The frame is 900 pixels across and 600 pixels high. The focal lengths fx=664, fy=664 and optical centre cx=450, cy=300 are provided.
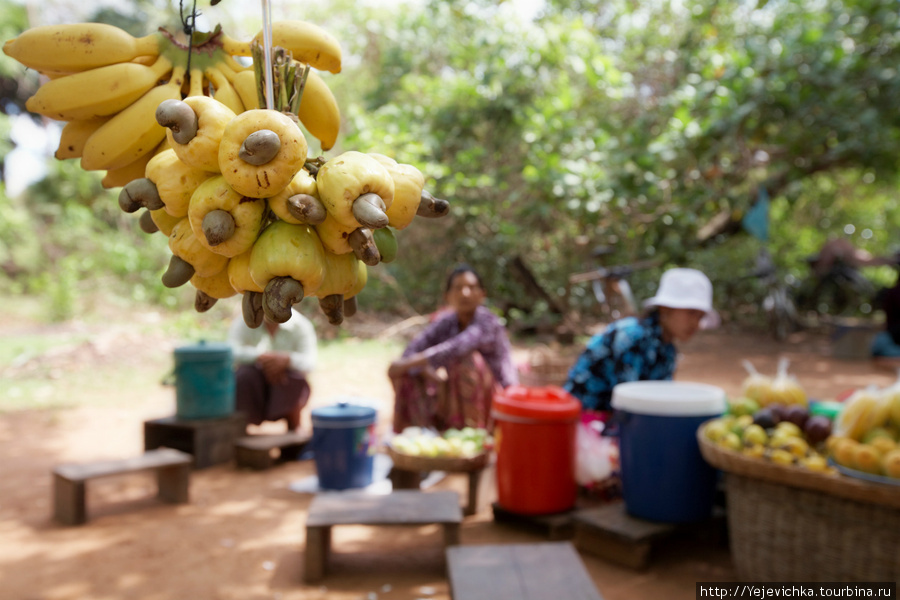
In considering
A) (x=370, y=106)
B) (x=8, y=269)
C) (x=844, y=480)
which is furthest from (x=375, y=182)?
(x=8, y=269)

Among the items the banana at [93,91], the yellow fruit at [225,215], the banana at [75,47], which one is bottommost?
the yellow fruit at [225,215]

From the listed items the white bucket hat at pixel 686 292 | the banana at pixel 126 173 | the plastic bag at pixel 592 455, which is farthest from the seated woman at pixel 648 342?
the banana at pixel 126 173

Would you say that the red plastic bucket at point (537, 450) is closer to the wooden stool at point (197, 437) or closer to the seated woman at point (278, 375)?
the seated woman at point (278, 375)

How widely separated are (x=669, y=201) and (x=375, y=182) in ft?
26.5

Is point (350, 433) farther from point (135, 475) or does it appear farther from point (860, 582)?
point (860, 582)

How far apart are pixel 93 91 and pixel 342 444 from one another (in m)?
3.30

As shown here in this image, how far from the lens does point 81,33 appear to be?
128 cm

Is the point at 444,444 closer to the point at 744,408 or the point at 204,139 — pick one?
the point at 744,408

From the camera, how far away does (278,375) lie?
545cm

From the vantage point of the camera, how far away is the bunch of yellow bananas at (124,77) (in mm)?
1266

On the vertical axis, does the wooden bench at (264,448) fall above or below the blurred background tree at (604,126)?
below

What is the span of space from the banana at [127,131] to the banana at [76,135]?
0.08 meters

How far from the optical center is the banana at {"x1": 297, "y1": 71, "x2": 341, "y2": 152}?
1.40 meters

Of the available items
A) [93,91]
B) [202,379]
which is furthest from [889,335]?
[93,91]
